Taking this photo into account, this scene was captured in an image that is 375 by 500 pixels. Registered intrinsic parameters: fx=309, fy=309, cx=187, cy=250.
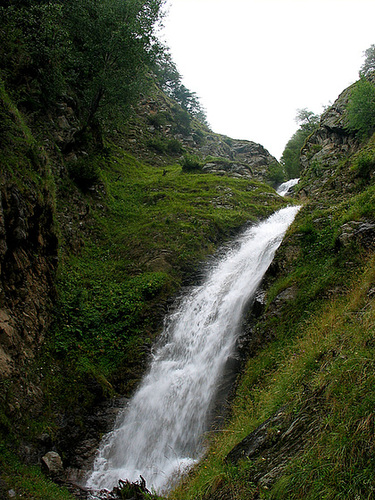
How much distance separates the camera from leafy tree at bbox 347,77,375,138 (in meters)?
19.9

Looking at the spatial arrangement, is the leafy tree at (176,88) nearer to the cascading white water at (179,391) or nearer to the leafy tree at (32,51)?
the leafy tree at (32,51)

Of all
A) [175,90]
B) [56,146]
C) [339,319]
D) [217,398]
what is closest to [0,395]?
[217,398]

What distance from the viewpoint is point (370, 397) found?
10.4 feet

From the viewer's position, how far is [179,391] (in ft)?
27.7

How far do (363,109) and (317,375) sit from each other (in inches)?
841

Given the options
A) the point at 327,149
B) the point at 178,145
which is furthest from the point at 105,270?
the point at 178,145

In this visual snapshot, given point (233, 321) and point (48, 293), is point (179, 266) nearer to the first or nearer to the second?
point (233, 321)

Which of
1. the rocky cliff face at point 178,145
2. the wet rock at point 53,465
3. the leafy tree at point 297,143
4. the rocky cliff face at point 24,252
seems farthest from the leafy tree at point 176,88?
the wet rock at point 53,465

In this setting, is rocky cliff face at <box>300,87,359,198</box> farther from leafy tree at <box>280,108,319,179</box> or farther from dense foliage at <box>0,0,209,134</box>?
dense foliage at <box>0,0,209,134</box>

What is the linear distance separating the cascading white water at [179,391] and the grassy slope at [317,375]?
1484 millimetres

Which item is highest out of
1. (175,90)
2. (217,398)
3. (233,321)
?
(175,90)

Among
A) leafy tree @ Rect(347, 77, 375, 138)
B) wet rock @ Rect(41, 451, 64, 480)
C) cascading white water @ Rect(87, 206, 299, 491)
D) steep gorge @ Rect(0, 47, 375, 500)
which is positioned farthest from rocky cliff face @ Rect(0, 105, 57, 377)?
leafy tree @ Rect(347, 77, 375, 138)

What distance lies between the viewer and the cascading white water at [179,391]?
699 centimetres

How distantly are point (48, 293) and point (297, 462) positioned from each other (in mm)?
8367
